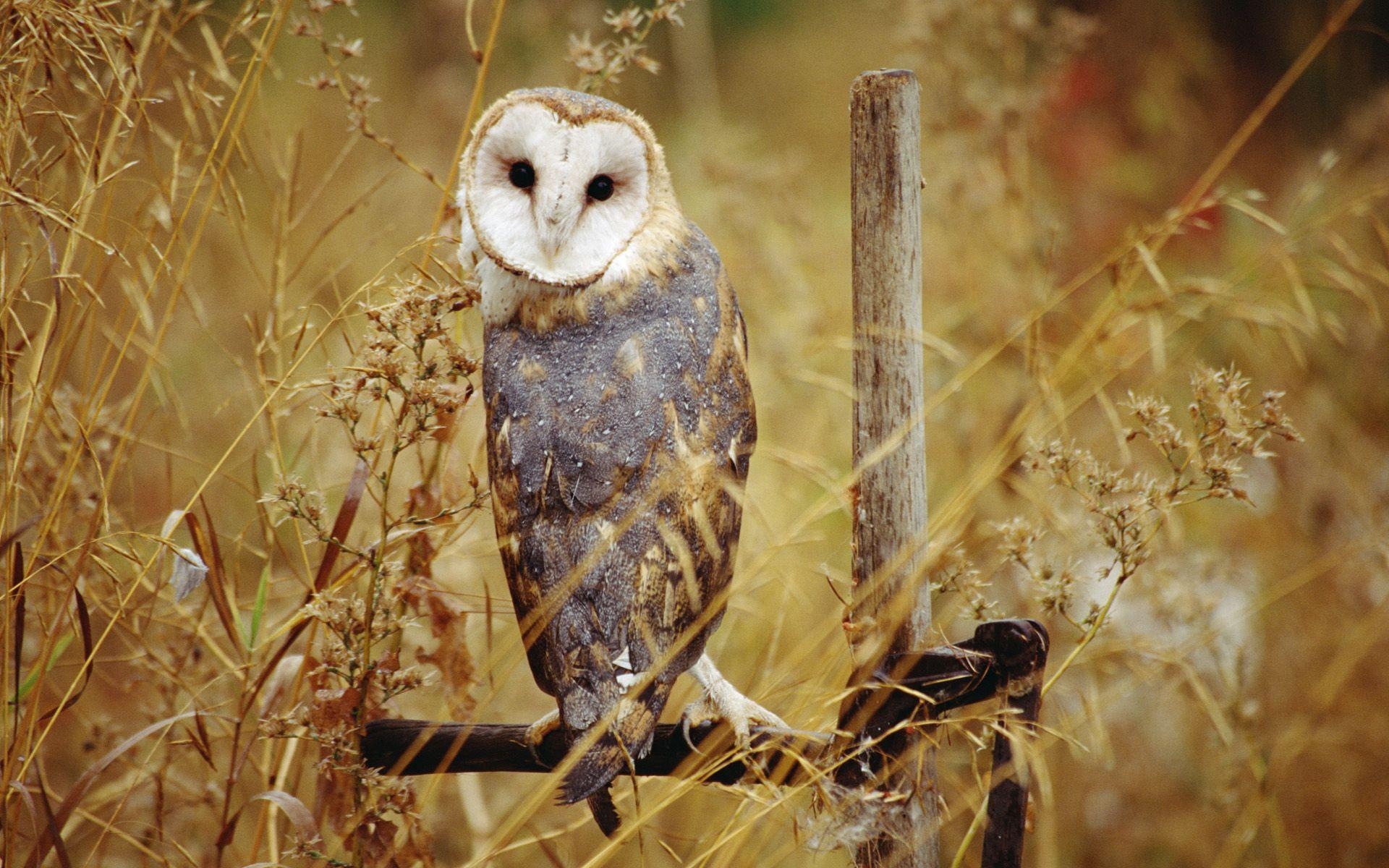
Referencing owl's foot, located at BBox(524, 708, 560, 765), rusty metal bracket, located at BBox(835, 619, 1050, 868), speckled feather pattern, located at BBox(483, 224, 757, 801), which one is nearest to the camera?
rusty metal bracket, located at BBox(835, 619, 1050, 868)

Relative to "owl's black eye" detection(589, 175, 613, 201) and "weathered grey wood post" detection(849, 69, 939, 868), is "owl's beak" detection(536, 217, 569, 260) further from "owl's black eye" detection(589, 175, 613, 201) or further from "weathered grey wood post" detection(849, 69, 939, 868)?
"weathered grey wood post" detection(849, 69, 939, 868)

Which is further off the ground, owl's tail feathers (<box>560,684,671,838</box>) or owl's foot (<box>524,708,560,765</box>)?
owl's tail feathers (<box>560,684,671,838</box>)

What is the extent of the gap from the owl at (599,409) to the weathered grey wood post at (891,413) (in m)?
0.17

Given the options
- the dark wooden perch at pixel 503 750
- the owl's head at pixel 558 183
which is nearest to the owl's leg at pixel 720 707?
the dark wooden perch at pixel 503 750

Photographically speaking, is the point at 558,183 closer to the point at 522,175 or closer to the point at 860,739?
the point at 522,175

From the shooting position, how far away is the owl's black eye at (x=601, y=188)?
122 centimetres

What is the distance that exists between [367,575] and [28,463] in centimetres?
50

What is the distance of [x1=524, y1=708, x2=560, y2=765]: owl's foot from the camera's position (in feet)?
4.32

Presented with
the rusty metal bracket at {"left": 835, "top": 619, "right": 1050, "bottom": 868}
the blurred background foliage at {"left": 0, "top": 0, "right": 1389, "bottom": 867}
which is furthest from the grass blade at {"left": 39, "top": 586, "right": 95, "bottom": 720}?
the rusty metal bracket at {"left": 835, "top": 619, "right": 1050, "bottom": 868}

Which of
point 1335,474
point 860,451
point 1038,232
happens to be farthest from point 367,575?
point 1335,474

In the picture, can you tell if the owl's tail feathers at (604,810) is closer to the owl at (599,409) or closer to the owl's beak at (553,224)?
the owl at (599,409)

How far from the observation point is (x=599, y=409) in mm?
1224

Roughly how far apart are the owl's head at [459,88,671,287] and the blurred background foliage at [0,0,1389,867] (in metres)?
0.12

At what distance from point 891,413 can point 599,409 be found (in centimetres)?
34
